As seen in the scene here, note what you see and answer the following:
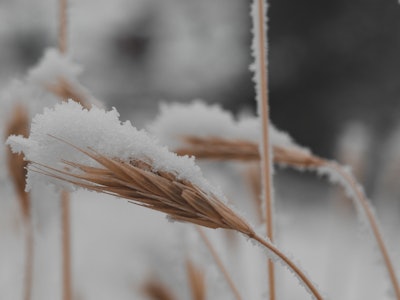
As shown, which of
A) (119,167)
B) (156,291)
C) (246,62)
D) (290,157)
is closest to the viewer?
(119,167)

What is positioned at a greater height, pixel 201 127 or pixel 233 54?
pixel 233 54

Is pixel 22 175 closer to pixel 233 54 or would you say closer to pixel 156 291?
pixel 156 291

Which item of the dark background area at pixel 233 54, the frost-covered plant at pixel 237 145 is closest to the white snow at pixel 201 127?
the frost-covered plant at pixel 237 145

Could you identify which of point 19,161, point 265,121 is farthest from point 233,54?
point 265,121

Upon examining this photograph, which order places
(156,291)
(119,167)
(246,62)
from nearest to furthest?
1. (119,167)
2. (156,291)
3. (246,62)

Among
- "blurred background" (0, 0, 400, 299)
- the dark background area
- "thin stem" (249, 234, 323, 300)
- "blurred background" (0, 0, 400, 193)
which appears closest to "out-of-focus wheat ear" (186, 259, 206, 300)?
"thin stem" (249, 234, 323, 300)

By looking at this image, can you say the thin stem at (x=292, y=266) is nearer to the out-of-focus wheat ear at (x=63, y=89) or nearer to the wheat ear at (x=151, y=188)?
the wheat ear at (x=151, y=188)
